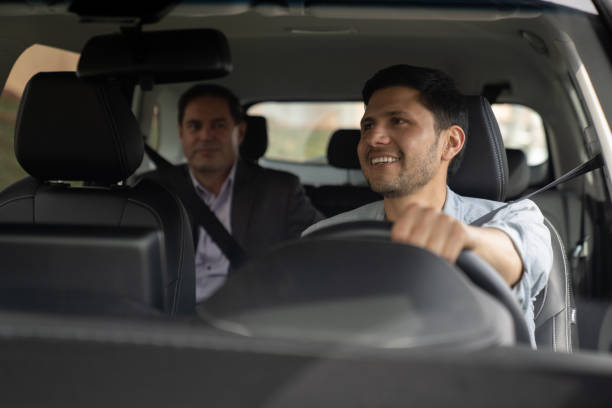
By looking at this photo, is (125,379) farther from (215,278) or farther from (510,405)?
(215,278)

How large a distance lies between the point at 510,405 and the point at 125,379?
43 cm

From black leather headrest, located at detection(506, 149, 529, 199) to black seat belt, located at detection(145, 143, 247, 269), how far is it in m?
1.26

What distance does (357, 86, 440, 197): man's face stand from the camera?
1806 mm

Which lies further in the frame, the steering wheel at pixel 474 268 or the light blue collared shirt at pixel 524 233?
the light blue collared shirt at pixel 524 233

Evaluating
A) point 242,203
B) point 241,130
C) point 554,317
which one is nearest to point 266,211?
point 242,203

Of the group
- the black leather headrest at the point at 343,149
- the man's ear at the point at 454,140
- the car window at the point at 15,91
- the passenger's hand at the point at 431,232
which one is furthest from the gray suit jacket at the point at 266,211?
the passenger's hand at the point at 431,232

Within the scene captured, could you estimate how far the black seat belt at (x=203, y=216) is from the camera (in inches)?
115

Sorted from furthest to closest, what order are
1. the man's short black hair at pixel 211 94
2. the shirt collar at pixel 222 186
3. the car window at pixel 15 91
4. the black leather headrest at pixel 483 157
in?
the man's short black hair at pixel 211 94
the shirt collar at pixel 222 186
the car window at pixel 15 91
the black leather headrest at pixel 483 157

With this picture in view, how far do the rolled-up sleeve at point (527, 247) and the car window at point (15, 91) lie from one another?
51.2 inches

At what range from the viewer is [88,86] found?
1818 mm

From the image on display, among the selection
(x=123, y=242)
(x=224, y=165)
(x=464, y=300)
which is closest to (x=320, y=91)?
(x=224, y=165)

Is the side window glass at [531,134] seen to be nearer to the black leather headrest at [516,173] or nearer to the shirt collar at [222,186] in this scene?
the black leather headrest at [516,173]

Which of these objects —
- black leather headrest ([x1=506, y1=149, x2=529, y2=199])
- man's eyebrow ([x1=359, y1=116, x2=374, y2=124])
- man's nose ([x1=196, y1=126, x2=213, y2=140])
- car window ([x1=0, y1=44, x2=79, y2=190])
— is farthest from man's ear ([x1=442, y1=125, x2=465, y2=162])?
man's nose ([x1=196, y1=126, x2=213, y2=140])

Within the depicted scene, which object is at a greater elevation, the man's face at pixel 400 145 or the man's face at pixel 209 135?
the man's face at pixel 400 145
